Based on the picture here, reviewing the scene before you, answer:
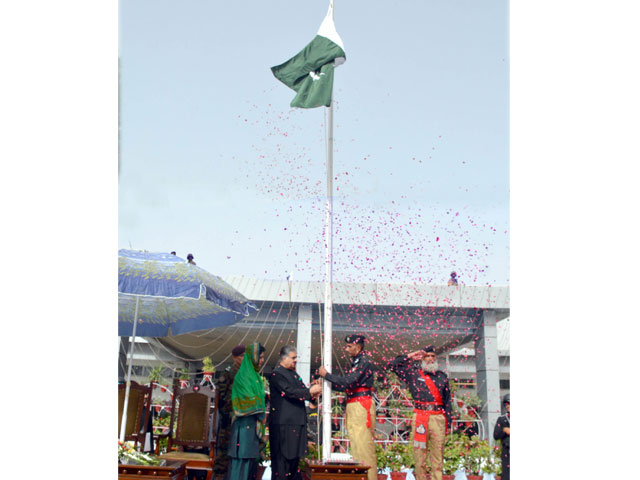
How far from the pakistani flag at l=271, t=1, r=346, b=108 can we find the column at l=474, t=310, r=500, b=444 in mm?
6662

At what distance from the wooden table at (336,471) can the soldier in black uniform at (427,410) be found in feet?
4.25

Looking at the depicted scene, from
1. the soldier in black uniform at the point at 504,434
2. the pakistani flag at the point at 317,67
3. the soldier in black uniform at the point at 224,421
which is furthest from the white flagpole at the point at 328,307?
the soldier in black uniform at the point at 504,434

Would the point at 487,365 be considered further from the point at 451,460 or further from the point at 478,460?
the point at 451,460

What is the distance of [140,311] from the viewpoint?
6414 mm

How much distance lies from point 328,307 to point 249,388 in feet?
3.35

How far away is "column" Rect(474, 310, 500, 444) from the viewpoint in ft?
32.1

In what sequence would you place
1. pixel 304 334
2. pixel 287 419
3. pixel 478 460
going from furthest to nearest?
pixel 304 334, pixel 478 460, pixel 287 419

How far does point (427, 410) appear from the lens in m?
5.02

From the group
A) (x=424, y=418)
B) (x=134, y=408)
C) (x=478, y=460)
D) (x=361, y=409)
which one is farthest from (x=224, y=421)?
(x=478, y=460)

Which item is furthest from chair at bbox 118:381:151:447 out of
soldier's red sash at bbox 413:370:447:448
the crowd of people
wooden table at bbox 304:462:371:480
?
soldier's red sash at bbox 413:370:447:448

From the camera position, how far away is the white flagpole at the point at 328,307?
13.1 feet
